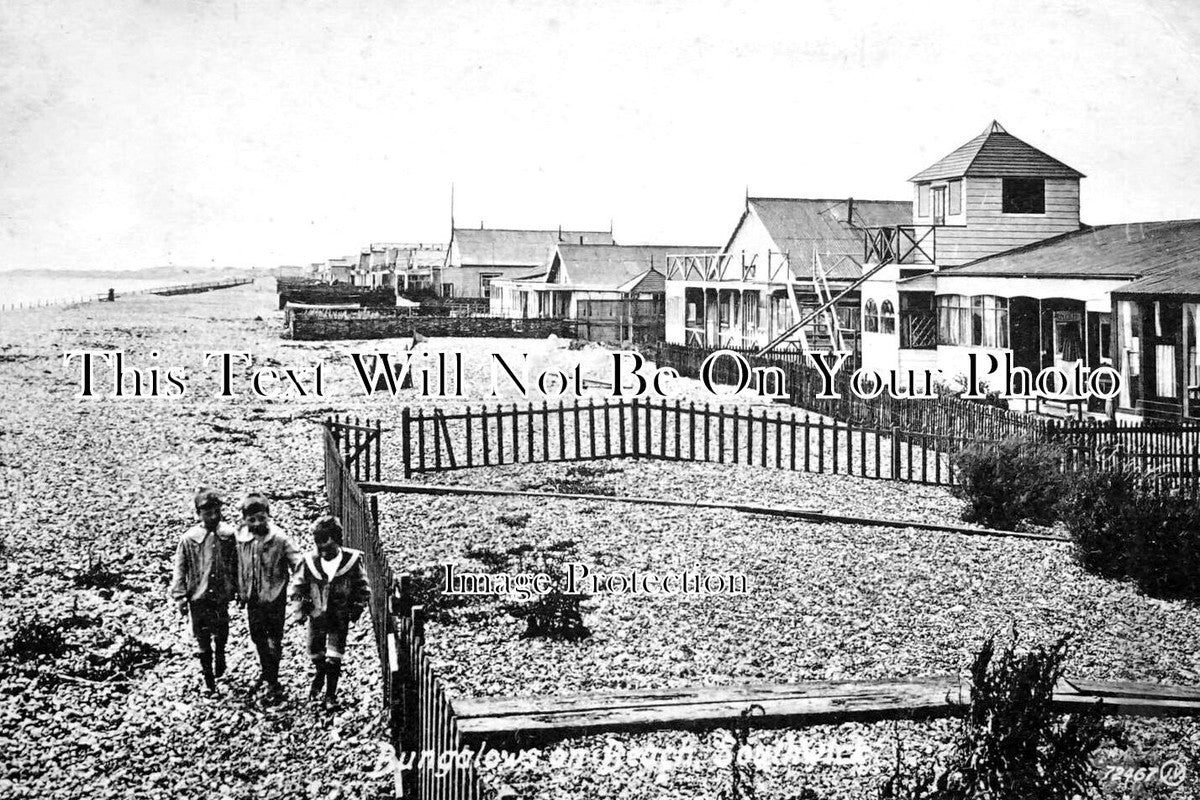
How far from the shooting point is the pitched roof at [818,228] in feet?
109

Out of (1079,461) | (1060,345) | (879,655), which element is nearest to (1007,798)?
(879,655)

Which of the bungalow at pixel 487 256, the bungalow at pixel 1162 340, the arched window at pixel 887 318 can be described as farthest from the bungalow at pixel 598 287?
the bungalow at pixel 1162 340

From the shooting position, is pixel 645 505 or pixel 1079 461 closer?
pixel 645 505

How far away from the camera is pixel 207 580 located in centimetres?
643

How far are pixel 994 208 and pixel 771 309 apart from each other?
9025mm

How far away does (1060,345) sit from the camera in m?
20.1

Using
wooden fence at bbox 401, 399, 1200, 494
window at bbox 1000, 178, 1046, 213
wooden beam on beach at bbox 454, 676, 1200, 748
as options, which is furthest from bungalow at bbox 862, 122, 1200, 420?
wooden beam on beach at bbox 454, 676, 1200, 748

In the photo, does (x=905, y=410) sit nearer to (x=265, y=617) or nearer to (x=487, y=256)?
(x=265, y=617)

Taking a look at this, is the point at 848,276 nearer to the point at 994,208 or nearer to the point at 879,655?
the point at 994,208

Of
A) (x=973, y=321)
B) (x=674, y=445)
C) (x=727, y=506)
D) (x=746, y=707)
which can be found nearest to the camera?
(x=746, y=707)

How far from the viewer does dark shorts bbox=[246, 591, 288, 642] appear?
6.39 metres

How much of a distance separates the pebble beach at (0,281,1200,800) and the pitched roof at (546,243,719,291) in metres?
35.6

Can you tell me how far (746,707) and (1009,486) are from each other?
7113 mm
